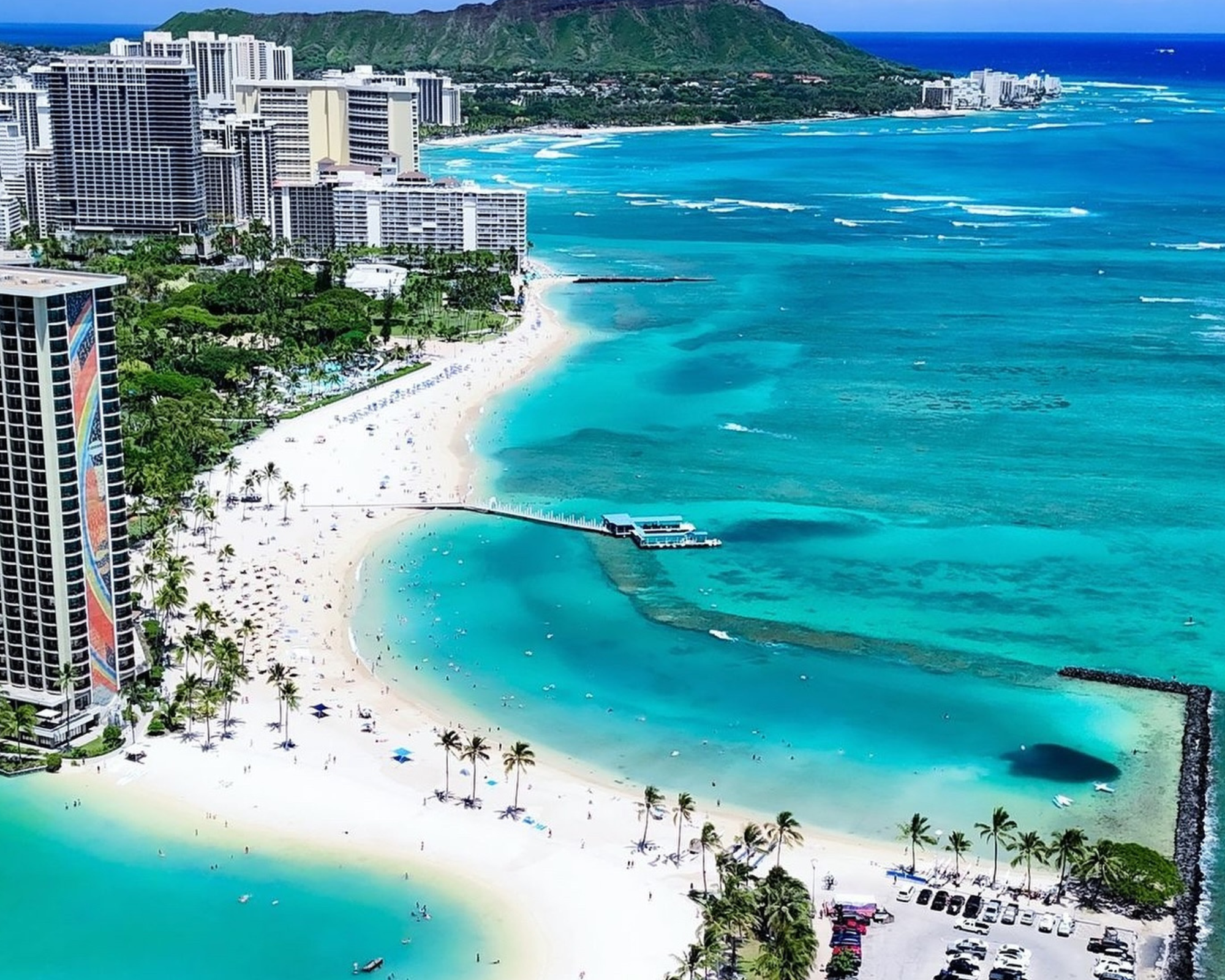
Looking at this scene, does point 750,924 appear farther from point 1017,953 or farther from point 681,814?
point 681,814

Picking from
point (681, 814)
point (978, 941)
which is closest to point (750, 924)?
point (978, 941)

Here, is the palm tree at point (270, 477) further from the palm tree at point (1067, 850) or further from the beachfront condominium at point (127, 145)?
the beachfront condominium at point (127, 145)

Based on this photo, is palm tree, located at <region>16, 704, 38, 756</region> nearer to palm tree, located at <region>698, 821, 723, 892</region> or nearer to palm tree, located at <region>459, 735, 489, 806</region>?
palm tree, located at <region>459, 735, 489, 806</region>

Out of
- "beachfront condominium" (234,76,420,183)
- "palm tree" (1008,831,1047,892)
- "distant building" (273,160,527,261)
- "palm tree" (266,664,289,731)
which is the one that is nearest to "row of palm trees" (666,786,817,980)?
"palm tree" (1008,831,1047,892)

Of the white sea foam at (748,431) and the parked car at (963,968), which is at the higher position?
the white sea foam at (748,431)

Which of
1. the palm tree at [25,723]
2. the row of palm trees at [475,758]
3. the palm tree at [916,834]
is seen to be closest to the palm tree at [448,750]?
the row of palm trees at [475,758]

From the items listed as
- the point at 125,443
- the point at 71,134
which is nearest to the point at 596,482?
the point at 125,443
